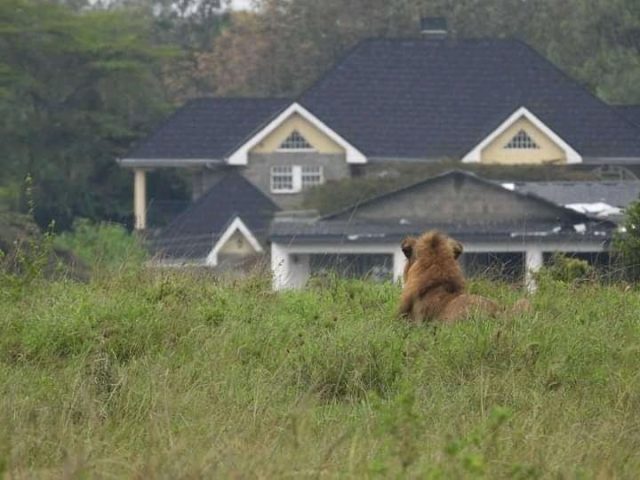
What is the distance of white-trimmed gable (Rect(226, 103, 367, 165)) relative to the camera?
167ft

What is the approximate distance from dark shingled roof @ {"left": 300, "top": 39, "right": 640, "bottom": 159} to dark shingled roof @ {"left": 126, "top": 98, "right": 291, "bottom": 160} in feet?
6.36

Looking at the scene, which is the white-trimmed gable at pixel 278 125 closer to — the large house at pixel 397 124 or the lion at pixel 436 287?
the large house at pixel 397 124

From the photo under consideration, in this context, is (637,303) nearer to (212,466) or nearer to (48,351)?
(48,351)

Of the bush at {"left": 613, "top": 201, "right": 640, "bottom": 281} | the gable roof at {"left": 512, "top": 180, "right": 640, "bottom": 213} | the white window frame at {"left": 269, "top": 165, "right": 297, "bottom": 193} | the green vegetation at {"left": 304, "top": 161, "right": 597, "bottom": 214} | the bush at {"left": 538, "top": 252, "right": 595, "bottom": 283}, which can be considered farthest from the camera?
the white window frame at {"left": 269, "top": 165, "right": 297, "bottom": 193}

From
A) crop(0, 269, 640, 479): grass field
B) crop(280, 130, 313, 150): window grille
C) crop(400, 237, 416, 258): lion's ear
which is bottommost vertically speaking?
crop(280, 130, 313, 150): window grille

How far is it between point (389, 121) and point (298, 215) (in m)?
15.2

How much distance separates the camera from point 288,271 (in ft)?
51.4

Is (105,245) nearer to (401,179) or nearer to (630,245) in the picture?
(630,245)

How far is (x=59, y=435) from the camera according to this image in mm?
7664

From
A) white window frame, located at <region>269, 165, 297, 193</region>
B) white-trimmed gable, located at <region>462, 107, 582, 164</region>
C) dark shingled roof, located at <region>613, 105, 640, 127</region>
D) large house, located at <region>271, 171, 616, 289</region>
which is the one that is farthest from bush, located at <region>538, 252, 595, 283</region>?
dark shingled roof, located at <region>613, 105, 640, 127</region>

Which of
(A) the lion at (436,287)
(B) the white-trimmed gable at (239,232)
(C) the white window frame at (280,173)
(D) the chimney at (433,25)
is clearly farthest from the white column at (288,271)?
(D) the chimney at (433,25)

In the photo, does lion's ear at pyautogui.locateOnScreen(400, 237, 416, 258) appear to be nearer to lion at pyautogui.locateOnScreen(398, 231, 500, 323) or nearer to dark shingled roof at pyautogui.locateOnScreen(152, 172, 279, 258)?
lion at pyautogui.locateOnScreen(398, 231, 500, 323)

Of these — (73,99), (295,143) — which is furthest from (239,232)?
(73,99)

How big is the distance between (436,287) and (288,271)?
16.5 feet
